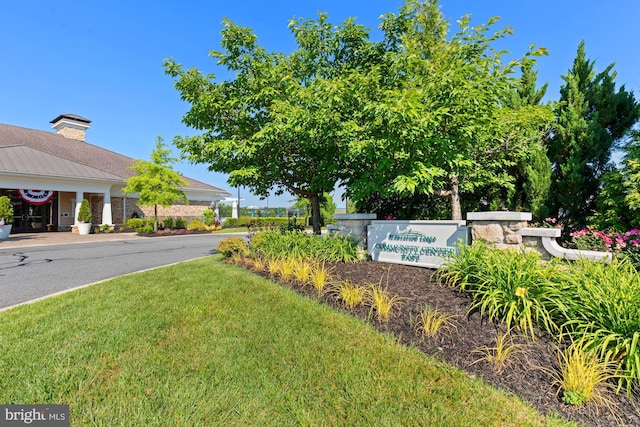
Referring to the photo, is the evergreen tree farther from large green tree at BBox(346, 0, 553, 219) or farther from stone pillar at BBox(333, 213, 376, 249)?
stone pillar at BBox(333, 213, 376, 249)

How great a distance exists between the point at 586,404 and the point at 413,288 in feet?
8.03

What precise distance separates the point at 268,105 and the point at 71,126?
2726 centimetres

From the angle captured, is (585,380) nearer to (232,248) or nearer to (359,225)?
(359,225)

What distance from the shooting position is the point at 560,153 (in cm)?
717

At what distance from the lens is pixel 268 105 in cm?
827

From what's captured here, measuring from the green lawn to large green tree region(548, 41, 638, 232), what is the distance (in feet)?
20.2

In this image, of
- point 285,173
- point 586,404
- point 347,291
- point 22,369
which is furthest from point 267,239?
point 586,404

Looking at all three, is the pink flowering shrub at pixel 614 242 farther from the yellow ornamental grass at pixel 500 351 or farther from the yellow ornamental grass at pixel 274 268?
the yellow ornamental grass at pixel 274 268

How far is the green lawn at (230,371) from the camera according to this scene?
7.69 ft

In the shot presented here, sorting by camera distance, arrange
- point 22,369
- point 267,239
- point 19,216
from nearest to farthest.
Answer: point 22,369
point 267,239
point 19,216

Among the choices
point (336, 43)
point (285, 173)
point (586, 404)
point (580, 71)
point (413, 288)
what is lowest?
point (586, 404)

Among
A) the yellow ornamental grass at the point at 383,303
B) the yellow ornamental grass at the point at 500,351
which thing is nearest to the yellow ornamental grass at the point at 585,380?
the yellow ornamental grass at the point at 500,351

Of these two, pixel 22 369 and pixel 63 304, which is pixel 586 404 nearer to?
pixel 22 369

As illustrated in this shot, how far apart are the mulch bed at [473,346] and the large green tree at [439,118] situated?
1633mm
